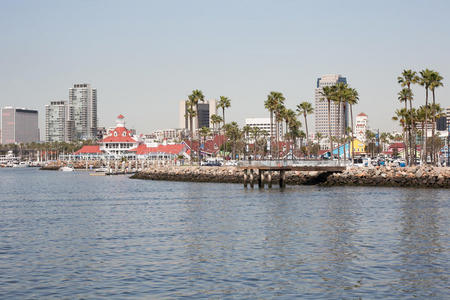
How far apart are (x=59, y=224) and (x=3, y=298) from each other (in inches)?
875

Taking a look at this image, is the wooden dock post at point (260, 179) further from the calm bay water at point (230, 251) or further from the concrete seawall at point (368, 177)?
the calm bay water at point (230, 251)

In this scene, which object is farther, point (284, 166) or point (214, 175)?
point (214, 175)

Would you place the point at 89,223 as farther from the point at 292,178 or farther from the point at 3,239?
the point at 292,178

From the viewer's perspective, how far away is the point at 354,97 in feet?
356

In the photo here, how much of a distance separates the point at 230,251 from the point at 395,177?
55.1 meters

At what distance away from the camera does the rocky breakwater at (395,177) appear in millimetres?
77938

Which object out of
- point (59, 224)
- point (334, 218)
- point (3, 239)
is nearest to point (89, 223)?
point (59, 224)

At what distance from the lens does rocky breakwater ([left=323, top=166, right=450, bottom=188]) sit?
77938 millimetres

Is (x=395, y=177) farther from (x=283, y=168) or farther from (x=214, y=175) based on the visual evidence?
(x=214, y=175)

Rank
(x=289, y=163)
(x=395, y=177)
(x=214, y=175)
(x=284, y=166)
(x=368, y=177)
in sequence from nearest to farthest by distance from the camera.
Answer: (x=284, y=166), (x=395, y=177), (x=289, y=163), (x=368, y=177), (x=214, y=175)

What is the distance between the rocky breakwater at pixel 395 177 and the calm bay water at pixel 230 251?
21008 mm

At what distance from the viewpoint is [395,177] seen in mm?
82375

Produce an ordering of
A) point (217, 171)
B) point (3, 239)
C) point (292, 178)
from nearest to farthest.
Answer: point (3, 239) → point (292, 178) → point (217, 171)

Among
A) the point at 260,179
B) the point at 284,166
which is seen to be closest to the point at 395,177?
the point at 284,166
